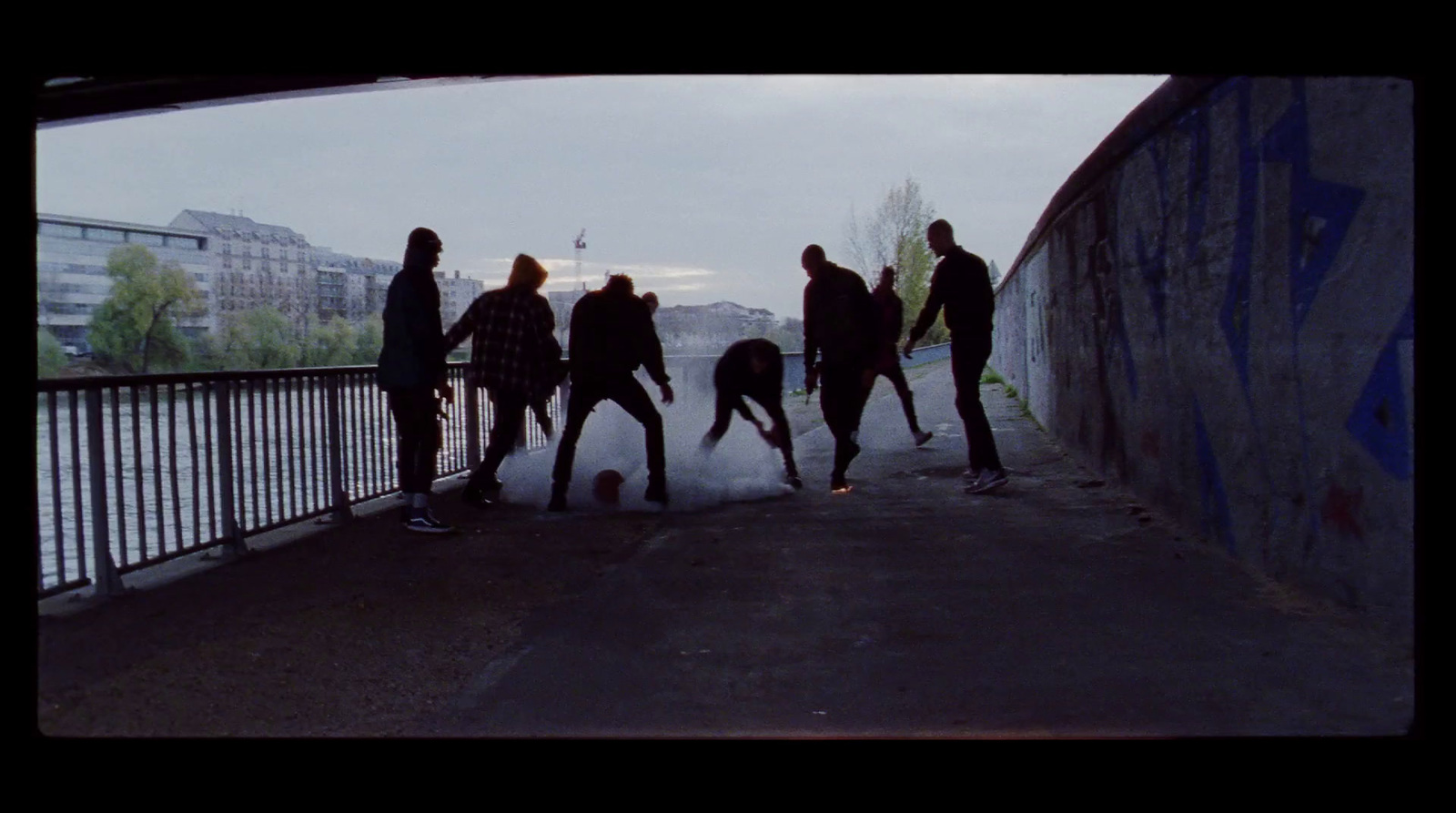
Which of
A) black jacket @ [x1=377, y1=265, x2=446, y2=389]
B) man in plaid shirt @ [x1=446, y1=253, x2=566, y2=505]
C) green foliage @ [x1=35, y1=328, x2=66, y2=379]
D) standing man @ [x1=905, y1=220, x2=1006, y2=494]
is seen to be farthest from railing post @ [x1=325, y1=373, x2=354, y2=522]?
standing man @ [x1=905, y1=220, x2=1006, y2=494]

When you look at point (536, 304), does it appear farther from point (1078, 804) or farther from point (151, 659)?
point (1078, 804)

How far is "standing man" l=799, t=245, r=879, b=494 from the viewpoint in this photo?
804 centimetres

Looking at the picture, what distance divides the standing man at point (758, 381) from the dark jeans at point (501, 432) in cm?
159

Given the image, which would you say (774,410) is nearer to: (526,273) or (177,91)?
(526,273)

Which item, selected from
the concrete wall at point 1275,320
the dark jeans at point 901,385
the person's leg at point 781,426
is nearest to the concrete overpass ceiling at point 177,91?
the concrete wall at point 1275,320

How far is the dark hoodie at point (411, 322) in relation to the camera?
664 cm

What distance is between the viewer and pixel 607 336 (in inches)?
305

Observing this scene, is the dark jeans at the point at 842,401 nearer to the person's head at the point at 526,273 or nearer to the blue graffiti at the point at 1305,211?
the person's head at the point at 526,273

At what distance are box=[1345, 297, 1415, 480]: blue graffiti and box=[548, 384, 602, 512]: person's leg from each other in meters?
4.98

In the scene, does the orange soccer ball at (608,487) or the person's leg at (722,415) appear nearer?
the orange soccer ball at (608,487)

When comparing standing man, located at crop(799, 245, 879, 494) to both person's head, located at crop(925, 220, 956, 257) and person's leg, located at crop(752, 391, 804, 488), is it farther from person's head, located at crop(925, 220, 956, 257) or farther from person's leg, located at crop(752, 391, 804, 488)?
person's head, located at crop(925, 220, 956, 257)

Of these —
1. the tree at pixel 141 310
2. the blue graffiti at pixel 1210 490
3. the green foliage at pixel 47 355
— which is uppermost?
the tree at pixel 141 310

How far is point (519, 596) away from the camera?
5.17 meters

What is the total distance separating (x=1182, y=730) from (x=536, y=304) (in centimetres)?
558
